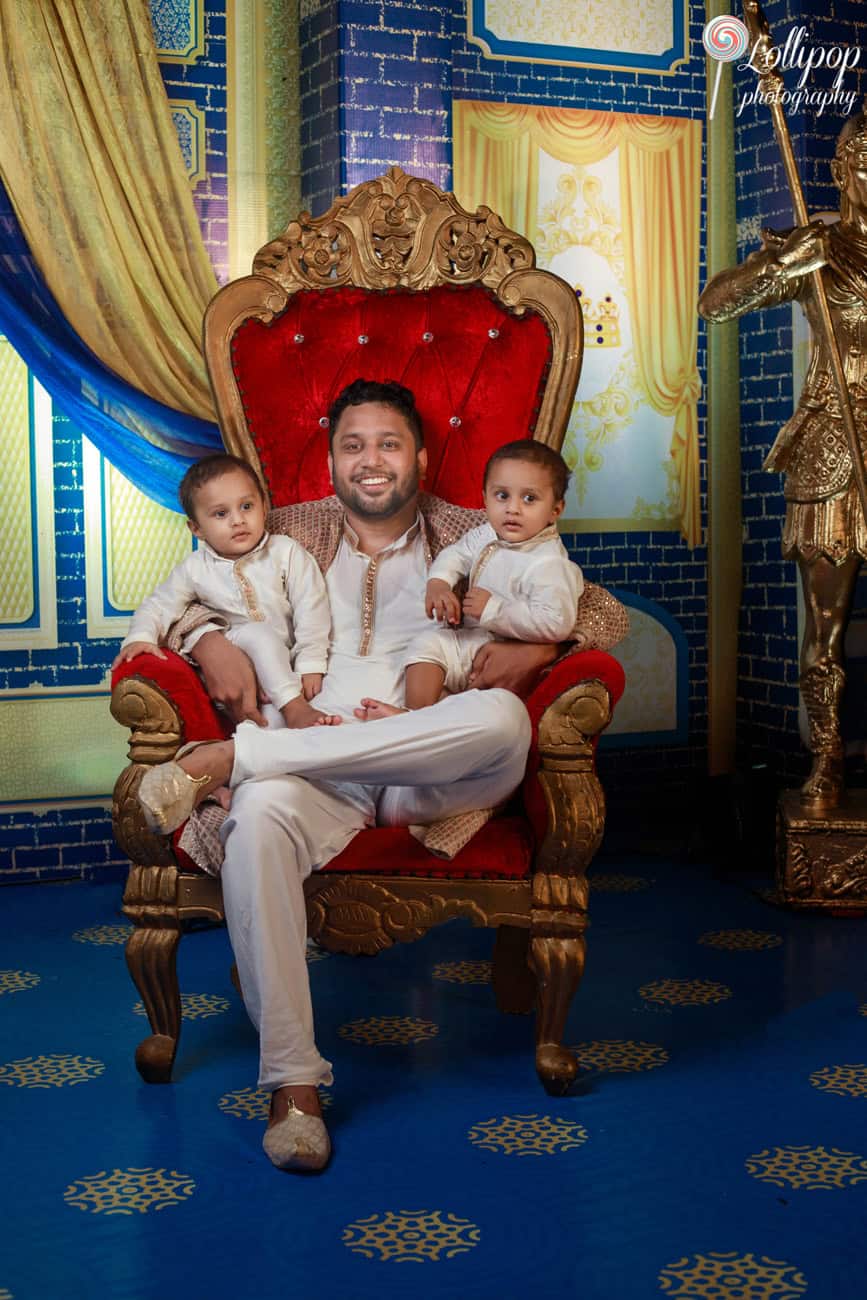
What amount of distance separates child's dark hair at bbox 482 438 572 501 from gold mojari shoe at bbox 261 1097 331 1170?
4.29ft

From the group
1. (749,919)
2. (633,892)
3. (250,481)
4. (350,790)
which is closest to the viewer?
(350,790)

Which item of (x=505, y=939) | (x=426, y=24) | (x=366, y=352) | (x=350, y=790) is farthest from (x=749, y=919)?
(x=426, y=24)

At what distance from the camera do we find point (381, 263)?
3.36 metres

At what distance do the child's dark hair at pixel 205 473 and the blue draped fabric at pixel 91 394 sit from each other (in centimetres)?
115

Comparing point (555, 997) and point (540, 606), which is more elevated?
point (540, 606)

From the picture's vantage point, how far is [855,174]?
3.81 m

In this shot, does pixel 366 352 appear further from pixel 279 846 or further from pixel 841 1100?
pixel 841 1100

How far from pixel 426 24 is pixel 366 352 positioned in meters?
1.50

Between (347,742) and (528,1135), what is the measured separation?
0.74 metres

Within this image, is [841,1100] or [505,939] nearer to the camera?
[841,1100]

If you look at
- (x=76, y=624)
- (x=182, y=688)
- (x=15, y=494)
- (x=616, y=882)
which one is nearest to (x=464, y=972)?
(x=616, y=882)

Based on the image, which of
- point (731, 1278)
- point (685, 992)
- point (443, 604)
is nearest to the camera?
point (731, 1278)

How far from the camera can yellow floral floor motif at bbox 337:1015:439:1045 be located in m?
2.96

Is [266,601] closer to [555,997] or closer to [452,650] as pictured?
[452,650]
